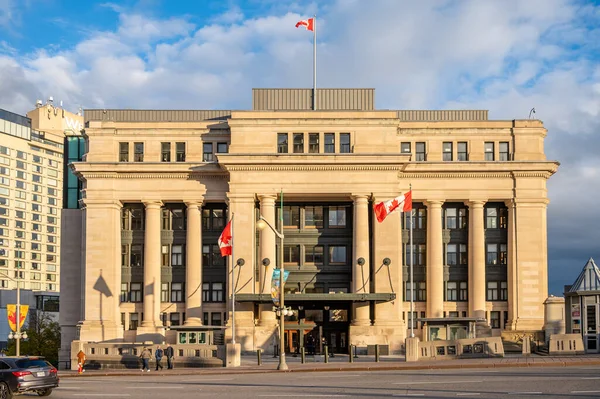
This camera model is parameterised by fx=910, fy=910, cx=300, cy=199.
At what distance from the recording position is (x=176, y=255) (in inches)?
3223

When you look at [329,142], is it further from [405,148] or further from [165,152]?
[165,152]

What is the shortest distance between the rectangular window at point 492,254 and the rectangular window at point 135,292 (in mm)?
31143

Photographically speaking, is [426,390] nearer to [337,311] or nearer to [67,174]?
[337,311]

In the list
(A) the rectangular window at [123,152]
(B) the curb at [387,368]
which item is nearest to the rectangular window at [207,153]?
(A) the rectangular window at [123,152]

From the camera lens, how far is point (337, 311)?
7906 centimetres

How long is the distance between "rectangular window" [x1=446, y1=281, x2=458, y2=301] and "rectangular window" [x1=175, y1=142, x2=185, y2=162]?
26.3 m

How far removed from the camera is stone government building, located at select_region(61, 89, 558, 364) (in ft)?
253

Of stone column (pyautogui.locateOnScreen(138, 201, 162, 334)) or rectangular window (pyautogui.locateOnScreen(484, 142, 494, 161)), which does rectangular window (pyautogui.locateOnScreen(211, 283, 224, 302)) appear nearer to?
stone column (pyautogui.locateOnScreen(138, 201, 162, 334))

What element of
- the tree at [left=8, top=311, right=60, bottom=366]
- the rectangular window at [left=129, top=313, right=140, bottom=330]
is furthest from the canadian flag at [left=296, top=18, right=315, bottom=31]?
the tree at [left=8, top=311, right=60, bottom=366]

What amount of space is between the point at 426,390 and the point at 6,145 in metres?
158

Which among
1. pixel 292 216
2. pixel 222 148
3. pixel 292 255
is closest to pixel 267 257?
pixel 292 255

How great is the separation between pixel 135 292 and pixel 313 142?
20887mm

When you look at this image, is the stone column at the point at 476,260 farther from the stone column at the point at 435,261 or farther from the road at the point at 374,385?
the road at the point at 374,385

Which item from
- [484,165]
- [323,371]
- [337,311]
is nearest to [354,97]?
[484,165]
